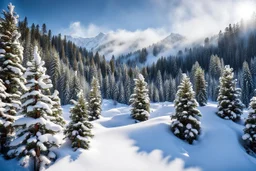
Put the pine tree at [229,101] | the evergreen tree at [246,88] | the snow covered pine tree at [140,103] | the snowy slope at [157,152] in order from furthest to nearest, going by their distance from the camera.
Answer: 1. the evergreen tree at [246,88]
2. the snow covered pine tree at [140,103]
3. the pine tree at [229,101]
4. the snowy slope at [157,152]

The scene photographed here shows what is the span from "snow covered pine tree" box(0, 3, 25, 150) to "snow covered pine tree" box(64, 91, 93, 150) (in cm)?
517

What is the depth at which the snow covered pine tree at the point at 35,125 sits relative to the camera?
15.8 metres

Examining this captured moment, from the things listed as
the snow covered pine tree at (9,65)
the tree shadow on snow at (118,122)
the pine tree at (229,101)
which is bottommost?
the tree shadow on snow at (118,122)

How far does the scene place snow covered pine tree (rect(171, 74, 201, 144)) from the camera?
24484 mm

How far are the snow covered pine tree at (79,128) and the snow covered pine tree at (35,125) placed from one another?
279 cm

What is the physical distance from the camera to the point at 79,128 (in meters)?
20.2

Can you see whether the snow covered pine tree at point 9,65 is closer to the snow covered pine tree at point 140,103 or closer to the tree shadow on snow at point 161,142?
the tree shadow on snow at point 161,142

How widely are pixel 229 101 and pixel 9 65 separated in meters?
29.7

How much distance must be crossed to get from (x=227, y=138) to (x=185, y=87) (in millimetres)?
8135

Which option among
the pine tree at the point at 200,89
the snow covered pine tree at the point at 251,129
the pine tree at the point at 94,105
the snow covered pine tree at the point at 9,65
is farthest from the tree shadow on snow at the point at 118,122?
the pine tree at the point at 200,89

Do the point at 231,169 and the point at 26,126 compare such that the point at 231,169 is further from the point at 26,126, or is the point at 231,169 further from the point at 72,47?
the point at 72,47

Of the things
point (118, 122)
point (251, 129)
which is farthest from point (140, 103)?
point (251, 129)

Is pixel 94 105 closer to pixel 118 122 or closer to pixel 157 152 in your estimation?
pixel 118 122

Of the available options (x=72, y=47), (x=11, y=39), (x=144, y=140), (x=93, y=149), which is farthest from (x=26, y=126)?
(x=72, y=47)
